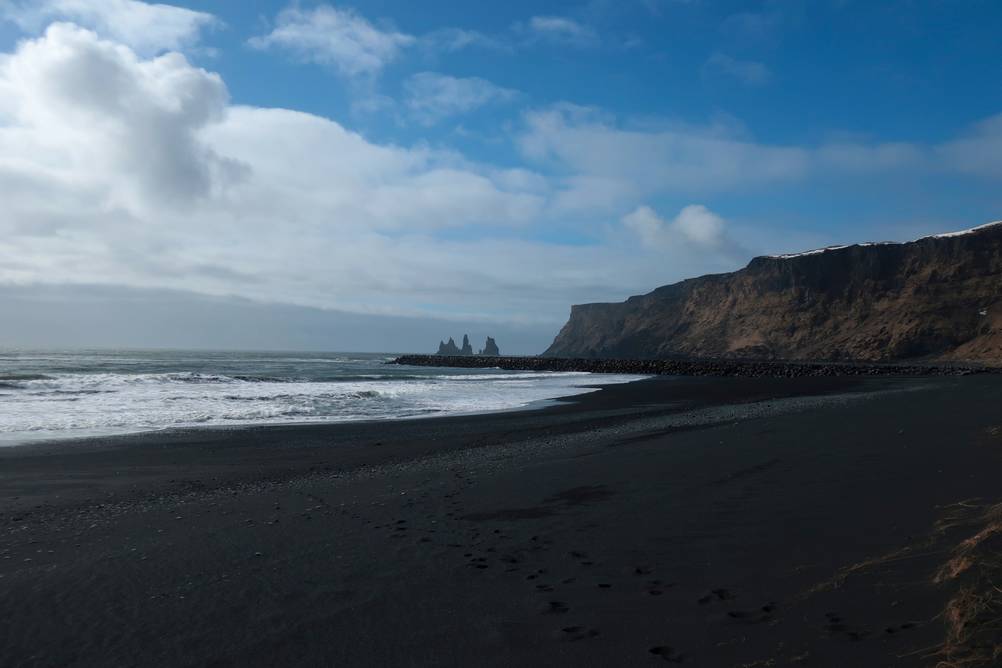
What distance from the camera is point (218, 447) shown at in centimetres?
1240

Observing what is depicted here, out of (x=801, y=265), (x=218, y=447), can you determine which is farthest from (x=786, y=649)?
(x=801, y=265)

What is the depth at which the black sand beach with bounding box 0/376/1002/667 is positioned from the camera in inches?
133

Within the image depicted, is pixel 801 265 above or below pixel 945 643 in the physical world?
above

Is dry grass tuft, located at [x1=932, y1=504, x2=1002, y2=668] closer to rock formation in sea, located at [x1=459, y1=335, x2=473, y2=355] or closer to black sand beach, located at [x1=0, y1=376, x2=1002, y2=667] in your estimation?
black sand beach, located at [x1=0, y1=376, x2=1002, y2=667]

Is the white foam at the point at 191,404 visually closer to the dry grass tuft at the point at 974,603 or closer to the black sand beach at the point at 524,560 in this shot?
the black sand beach at the point at 524,560

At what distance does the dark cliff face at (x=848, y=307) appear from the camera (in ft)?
215

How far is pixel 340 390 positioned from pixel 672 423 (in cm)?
1814

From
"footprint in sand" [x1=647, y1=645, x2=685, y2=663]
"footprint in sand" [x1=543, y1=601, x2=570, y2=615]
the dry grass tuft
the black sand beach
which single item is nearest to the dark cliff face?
the black sand beach

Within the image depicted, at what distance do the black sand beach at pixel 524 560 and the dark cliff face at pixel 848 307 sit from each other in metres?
59.8

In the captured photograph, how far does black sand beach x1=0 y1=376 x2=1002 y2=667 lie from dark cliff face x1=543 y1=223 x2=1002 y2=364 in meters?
59.8

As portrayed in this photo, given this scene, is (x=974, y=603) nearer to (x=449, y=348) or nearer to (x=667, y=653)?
(x=667, y=653)

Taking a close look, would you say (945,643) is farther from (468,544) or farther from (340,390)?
(340,390)

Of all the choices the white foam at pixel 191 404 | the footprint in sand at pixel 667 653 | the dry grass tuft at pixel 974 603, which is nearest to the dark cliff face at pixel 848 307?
the white foam at pixel 191 404

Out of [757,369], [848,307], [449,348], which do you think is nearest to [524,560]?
[757,369]
